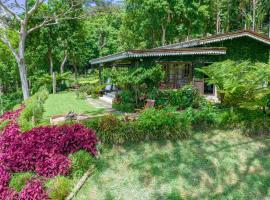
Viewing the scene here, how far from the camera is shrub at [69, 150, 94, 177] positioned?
583cm

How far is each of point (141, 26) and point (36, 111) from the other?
24.4 m

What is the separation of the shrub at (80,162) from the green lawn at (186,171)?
0.99 feet

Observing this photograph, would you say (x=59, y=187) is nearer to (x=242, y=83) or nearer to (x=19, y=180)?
(x=19, y=180)

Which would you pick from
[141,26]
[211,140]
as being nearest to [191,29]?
[141,26]

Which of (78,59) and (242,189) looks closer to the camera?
(242,189)

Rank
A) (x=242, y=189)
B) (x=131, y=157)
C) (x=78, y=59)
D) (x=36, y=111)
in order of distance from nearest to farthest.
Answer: (x=242, y=189), (x=131, y=157), (x=36, y=111), (x=78, y=59)

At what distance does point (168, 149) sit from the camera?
7164 millimetres

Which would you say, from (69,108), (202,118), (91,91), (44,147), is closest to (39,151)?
(44,147)

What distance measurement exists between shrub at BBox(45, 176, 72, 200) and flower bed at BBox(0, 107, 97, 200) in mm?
156

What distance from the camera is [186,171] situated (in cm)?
623

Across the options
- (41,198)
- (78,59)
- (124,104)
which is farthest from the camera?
(78,59)

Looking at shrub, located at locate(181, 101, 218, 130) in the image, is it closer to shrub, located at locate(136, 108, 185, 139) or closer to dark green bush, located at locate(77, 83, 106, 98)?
shrub, located at locate(136, 108, 185, 139)

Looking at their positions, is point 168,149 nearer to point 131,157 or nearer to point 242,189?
point 131,157

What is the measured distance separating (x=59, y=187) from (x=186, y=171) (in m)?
3.23
